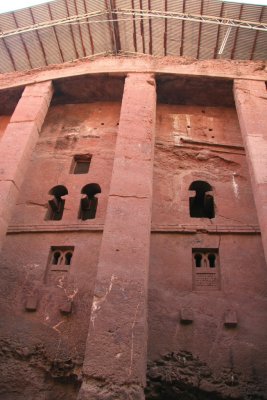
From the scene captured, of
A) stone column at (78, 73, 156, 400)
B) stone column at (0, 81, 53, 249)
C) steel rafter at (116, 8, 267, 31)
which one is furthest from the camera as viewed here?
steel rafter at (116, 8, 267, 31)

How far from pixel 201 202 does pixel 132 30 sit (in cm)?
804

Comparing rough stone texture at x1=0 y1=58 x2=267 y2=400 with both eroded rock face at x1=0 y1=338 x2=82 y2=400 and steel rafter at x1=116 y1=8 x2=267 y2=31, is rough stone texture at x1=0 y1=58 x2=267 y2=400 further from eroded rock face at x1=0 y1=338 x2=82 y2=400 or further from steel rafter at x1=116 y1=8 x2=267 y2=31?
steel rafter at x1=116 y1=8 x2=267 y2=31

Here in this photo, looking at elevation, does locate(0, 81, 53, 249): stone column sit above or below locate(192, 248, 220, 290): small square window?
above

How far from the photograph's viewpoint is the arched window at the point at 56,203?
8250 millimetres

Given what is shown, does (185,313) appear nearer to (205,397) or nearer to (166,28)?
(205,397)

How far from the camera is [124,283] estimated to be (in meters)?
5.23

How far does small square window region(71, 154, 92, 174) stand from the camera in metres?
9.02

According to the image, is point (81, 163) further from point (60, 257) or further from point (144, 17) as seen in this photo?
point (144, 17)

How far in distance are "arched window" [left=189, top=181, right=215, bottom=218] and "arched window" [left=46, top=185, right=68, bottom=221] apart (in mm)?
2621

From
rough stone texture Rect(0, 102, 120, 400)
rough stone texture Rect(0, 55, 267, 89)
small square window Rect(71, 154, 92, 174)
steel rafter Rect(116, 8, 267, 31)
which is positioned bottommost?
rough stone texture Rect(0, 102, 120, 400)

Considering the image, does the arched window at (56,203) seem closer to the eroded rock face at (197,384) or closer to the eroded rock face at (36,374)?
the eroded rock face at (36,374)

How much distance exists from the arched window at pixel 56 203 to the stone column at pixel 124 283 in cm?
200

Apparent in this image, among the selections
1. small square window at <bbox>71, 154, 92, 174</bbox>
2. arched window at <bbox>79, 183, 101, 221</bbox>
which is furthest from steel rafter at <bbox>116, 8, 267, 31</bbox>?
arched window at <bbox>79, 183, 101, 221</bbox>

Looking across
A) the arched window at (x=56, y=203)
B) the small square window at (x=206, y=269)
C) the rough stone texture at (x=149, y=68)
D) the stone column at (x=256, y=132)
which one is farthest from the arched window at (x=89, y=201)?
the stone column at (x=256, y=132)
